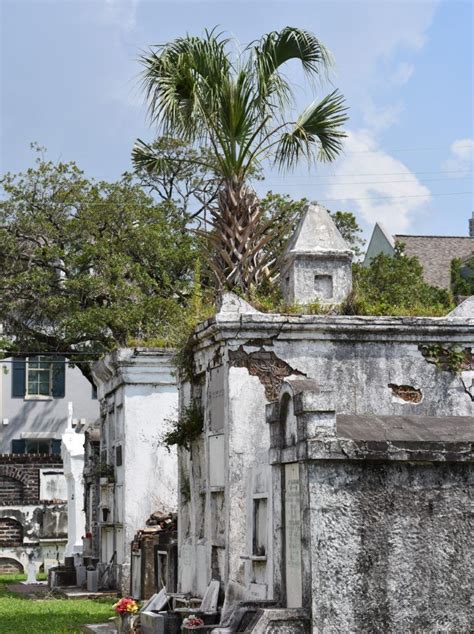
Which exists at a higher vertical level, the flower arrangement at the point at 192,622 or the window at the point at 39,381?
the window at the point at 39,381

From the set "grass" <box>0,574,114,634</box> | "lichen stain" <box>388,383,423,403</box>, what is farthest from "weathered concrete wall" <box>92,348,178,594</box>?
"lichen stain" <box>388,383,423,403</box>

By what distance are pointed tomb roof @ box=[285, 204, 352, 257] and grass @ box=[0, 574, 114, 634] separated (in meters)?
6.04

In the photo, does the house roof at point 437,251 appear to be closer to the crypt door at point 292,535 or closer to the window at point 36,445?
the window at point 36,445

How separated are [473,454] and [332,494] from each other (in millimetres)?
1372

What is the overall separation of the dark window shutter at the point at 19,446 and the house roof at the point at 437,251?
16.3 meters

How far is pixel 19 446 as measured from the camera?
4603cm

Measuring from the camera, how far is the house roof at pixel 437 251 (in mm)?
42656

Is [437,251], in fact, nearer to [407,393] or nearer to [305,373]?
[407,393]

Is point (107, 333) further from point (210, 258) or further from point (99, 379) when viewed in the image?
point (210, 258)

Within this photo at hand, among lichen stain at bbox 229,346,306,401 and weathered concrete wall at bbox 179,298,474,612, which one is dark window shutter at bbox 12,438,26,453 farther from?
lichen stain at bbox 229,346,306,401

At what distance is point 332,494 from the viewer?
35.4ft

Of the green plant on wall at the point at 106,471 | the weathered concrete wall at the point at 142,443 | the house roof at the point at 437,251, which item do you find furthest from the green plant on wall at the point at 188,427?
the house roof at the point at 437,251

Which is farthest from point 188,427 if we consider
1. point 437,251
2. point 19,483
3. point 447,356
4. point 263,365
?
point 437,251

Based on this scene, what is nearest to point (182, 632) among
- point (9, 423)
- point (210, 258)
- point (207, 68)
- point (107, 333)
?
point (210, 258)
